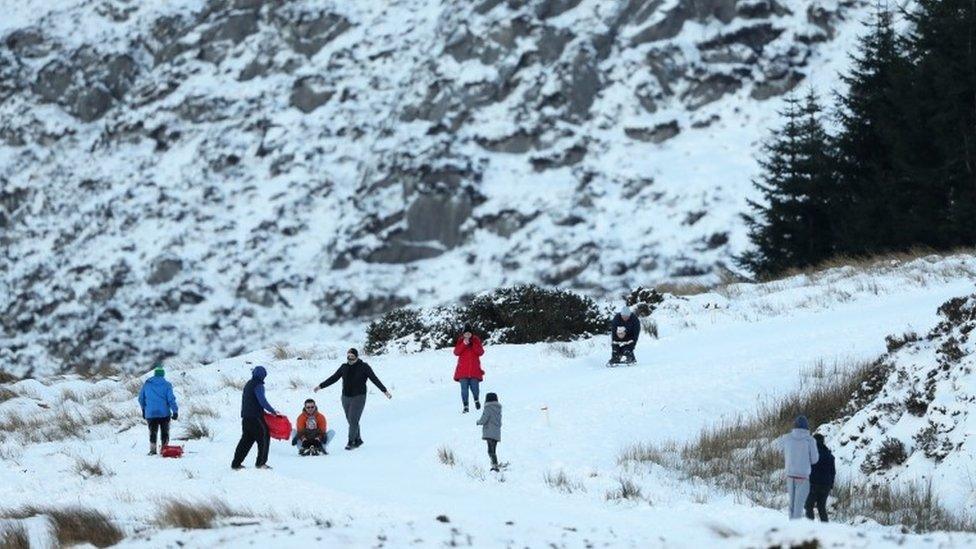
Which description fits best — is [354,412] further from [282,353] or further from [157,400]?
[282,353]

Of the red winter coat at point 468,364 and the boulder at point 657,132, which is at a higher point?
the boulder at point 657,132

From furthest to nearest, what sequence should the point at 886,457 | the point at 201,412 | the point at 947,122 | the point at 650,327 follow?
the point at 947,122 < the point at 650,327 < the point at 201,412 < the point at 886,457

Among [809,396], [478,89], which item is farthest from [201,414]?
[478,89]

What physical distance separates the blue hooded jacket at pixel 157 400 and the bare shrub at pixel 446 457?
13.2 feet

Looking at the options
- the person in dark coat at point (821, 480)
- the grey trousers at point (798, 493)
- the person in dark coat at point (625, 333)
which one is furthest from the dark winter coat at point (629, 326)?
the grey trousers at point (798, 493)

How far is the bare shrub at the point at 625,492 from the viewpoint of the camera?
31.2ft

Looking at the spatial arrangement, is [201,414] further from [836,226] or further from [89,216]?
[89,216]

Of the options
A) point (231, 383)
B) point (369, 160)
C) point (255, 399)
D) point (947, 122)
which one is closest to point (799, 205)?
point (947, 122)

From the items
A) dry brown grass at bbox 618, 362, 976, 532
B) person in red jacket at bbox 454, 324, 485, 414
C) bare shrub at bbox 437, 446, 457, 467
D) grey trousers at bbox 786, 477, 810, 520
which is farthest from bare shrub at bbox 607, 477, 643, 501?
A: person in red jacket at bbox 454, 324, 485, 414

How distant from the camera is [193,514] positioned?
8.23 metres

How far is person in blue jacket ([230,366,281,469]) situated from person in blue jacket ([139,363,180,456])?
74.3 inches

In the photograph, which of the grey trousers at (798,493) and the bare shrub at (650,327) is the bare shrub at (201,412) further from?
the grey trousers at (798,493)

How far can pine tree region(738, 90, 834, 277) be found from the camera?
27406mm

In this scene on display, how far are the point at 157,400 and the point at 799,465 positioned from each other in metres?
8.71
